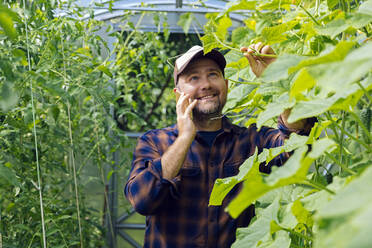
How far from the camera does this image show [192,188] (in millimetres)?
1792

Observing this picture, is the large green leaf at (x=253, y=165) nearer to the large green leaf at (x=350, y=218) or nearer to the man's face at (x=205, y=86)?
the large green leaf at (x=350, y=218)

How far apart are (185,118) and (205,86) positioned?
8.6 inches

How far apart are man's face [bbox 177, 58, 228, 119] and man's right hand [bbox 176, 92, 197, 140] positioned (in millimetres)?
76

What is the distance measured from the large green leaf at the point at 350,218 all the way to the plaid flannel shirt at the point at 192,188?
1.22 metres

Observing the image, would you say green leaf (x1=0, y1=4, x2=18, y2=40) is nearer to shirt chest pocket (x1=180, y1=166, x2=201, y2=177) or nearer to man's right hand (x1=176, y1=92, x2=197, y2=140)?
man's right hand (x1=176, y1=92, x2=197, y2=140)

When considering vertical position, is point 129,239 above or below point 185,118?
below

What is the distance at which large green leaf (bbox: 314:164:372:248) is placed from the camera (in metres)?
0.34

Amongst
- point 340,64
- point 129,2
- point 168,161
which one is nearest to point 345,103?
point 340,64

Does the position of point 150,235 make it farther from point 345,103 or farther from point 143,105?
point 143,105

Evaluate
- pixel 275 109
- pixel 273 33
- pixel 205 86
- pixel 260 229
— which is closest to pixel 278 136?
pixel 205 86

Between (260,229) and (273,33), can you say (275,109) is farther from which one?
(273,33)

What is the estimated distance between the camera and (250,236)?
2.72ft

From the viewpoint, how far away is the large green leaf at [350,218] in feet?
1.12

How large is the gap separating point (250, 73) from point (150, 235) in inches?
30.1
